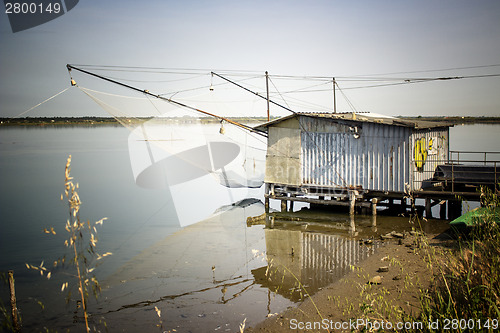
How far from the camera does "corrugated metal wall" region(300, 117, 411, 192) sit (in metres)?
16.1

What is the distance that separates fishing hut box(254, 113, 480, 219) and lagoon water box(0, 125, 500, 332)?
1729mm

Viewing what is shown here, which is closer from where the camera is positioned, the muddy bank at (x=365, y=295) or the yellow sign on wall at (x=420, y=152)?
the muddy bank at (x=365, y=295)

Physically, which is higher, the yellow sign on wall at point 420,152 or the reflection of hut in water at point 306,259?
the yellow sign on wall at point 420,152

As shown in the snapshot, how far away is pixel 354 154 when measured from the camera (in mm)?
17016

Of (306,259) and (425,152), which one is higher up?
(425,152)

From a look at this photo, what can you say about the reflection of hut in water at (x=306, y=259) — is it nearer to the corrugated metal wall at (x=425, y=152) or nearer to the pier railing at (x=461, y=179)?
the corrugated metal wall at (x=425, y=152)

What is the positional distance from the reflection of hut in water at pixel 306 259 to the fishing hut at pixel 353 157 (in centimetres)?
320

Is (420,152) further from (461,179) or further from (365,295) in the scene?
(365,295)

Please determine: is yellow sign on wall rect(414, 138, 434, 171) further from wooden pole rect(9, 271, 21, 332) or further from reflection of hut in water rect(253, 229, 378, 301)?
wooden pole rect(9, 271, 21, 332)

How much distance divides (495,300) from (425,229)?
1188 cm

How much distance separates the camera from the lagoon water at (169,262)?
895cm

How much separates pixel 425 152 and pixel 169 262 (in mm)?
12708

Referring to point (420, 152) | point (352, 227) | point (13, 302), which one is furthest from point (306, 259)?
point (13, 302)

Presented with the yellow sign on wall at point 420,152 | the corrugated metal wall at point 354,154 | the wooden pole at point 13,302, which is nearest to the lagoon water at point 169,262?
the wooden pole at point 13,302
